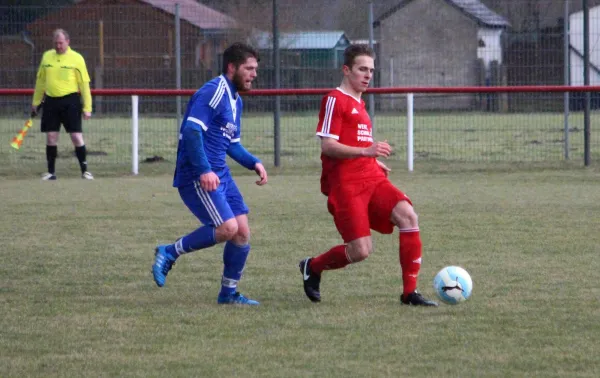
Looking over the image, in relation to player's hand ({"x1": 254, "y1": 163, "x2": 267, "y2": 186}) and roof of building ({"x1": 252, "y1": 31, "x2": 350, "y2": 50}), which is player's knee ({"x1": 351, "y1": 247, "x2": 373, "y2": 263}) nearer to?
player's hand ({"x1": 254, "y1": 163, "x2": 267, "y2": 186})

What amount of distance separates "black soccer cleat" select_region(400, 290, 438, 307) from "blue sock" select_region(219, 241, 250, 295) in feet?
3.17

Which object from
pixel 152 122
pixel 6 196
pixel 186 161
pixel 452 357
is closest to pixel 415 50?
pixel 152 122

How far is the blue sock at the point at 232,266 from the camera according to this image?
251 inches

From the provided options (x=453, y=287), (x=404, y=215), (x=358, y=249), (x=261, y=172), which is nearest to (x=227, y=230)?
(x=261, y=172)

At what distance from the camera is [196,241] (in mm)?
6438

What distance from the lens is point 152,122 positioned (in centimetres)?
1745

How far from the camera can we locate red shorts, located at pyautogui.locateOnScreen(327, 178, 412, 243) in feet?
20.6

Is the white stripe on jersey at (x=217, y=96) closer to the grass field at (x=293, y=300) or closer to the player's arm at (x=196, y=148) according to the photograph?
the player's arm at (x=196, y=148)

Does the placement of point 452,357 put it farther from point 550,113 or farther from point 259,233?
point 550,113

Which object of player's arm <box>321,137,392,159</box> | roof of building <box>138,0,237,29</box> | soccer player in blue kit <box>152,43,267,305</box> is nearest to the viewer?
player's arm <box>321,137,392,159</box>

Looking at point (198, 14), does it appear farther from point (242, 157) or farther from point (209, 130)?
point (209, 130)

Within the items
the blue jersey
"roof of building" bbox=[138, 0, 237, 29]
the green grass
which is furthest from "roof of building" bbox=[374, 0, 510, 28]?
the blue jersey

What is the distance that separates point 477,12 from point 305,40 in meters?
2.78

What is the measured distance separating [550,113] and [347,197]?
1119 centimetres
